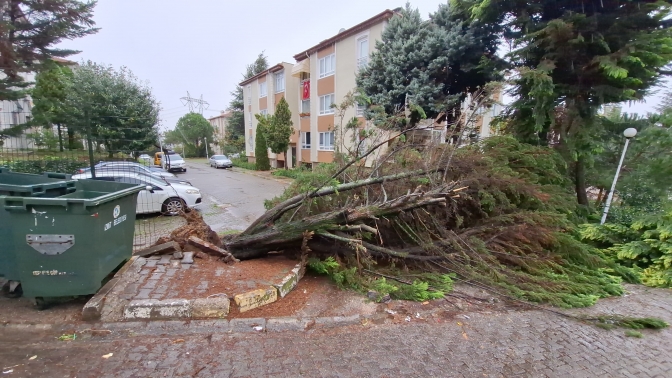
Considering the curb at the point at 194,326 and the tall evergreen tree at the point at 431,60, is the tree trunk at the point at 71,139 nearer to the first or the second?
the curb at the point at 194,326

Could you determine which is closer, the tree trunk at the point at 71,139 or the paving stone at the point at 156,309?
the paving stone at the point at 156,309

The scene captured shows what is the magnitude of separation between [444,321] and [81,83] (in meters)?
23.3

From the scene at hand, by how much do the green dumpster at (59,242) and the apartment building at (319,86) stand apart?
32.0 ft

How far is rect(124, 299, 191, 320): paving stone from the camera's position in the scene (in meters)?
3.21

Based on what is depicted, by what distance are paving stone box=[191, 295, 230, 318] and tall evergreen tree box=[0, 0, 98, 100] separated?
31.3 ft

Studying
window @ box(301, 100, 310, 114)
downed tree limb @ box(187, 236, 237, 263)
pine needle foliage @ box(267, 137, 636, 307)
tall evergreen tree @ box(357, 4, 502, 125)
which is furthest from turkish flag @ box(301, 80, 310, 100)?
downed tree limb @ box(187, 236, 237, 263)

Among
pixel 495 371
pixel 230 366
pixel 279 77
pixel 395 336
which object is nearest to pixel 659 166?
pixel 495 371

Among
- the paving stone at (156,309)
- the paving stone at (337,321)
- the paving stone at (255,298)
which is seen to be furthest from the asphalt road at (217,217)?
the paving stone at (337,321)

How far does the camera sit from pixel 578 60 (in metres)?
6.73

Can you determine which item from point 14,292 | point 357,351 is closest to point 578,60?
point 357,351

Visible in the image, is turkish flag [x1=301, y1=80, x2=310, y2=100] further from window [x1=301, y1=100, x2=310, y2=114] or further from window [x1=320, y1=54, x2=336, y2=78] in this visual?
window [x1=320, y1=54, x2=336, y2=78]

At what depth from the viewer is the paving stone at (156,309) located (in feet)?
10.5

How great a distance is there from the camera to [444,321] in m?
3.51

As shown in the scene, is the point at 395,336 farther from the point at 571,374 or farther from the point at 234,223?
the point at 234,223
